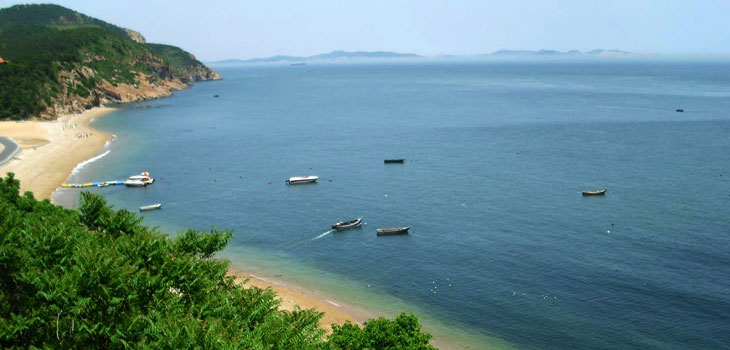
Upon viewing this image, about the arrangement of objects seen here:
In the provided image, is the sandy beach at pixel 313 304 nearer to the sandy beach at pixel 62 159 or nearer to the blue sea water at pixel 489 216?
the sandy beach at pixel 62 159

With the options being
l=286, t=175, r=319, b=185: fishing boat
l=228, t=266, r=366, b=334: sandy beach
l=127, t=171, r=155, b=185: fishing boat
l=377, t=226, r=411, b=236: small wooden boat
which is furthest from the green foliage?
l=127, t=171, r=155, b=185: fishing boat

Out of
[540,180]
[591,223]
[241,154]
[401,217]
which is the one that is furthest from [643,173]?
[241,154]

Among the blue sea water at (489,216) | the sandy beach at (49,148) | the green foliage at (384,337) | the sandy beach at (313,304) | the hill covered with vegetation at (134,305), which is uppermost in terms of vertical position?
the hill covered with vegetation at (134,305)

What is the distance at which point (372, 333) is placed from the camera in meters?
36.5

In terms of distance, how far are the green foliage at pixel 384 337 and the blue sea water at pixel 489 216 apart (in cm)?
1369

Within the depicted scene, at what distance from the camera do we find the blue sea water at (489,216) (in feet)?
177

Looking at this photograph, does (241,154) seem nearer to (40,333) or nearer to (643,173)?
(643,173)

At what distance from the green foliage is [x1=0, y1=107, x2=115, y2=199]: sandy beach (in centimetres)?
7096

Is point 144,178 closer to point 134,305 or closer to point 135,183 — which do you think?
point 135,183

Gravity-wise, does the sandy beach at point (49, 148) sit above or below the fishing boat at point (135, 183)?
above

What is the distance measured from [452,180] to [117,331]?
7712 cm

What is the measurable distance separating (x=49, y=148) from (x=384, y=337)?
114 metres

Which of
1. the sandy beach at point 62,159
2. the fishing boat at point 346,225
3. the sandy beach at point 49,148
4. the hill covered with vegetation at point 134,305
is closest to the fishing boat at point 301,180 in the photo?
the fishing boat at point 346,225

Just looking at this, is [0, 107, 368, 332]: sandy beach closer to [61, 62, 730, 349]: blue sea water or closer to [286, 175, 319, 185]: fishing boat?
[61, 62, 730, 349]: blue sea water
